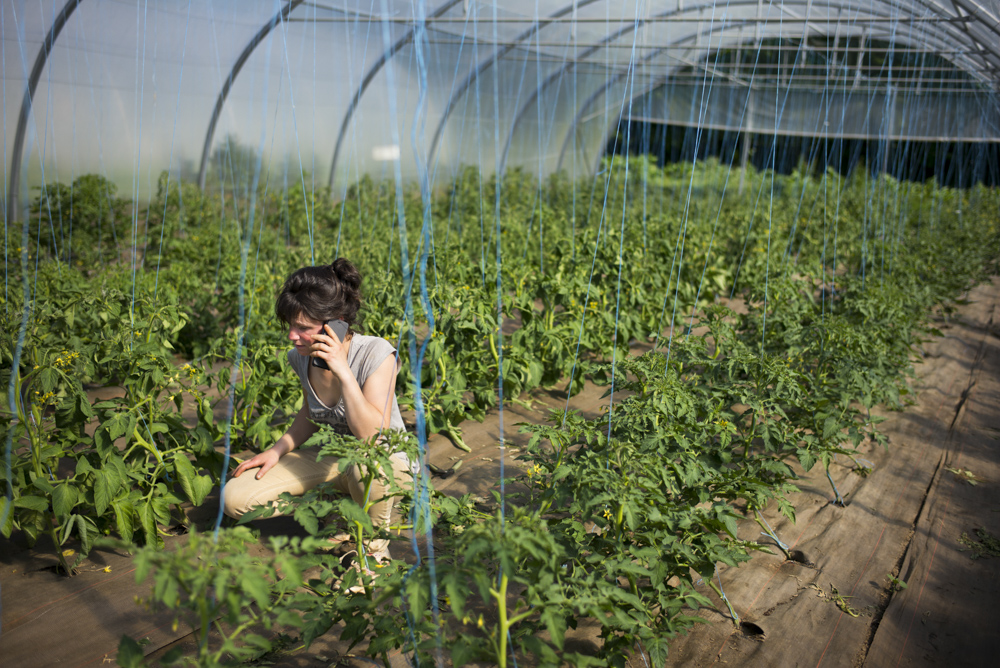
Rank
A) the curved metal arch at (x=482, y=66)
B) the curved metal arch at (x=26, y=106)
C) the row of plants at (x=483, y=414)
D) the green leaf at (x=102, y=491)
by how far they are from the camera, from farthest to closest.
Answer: the curved metal arch at (x=482, y=66), the curved metal arch at (x=26, y=106), the green leaf at (x=102, y=491), the row of plants at (x=483, y=414)

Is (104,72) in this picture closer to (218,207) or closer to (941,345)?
(218,207)

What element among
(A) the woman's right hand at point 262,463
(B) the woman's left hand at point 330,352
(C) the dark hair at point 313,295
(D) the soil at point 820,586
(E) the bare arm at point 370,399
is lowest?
(D) the soil at point 820,586

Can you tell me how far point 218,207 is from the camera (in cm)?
784

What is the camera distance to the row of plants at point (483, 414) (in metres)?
1.49

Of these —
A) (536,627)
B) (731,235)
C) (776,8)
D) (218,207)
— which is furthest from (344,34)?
(536,627)

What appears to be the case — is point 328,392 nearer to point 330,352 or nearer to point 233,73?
point 330,352

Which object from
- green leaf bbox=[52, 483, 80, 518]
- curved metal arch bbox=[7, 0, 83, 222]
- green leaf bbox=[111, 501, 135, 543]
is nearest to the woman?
green leaf bbox=[111, 501, 135, 543]

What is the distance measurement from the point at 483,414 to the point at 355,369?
124 centimetres

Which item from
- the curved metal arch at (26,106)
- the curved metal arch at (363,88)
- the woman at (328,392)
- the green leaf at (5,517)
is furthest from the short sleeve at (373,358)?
the curved metal arch at (363,88)

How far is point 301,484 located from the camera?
2.17 meters

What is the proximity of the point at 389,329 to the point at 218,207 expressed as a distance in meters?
5.68

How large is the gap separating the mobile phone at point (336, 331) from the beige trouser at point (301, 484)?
1.12 ft

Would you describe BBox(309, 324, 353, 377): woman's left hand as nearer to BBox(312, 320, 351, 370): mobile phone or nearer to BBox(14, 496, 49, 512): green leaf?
BBox(312, 320, 351, 370): mobile phone

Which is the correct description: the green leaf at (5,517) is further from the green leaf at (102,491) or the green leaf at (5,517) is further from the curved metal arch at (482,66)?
the curved metal arch at (482,66)
